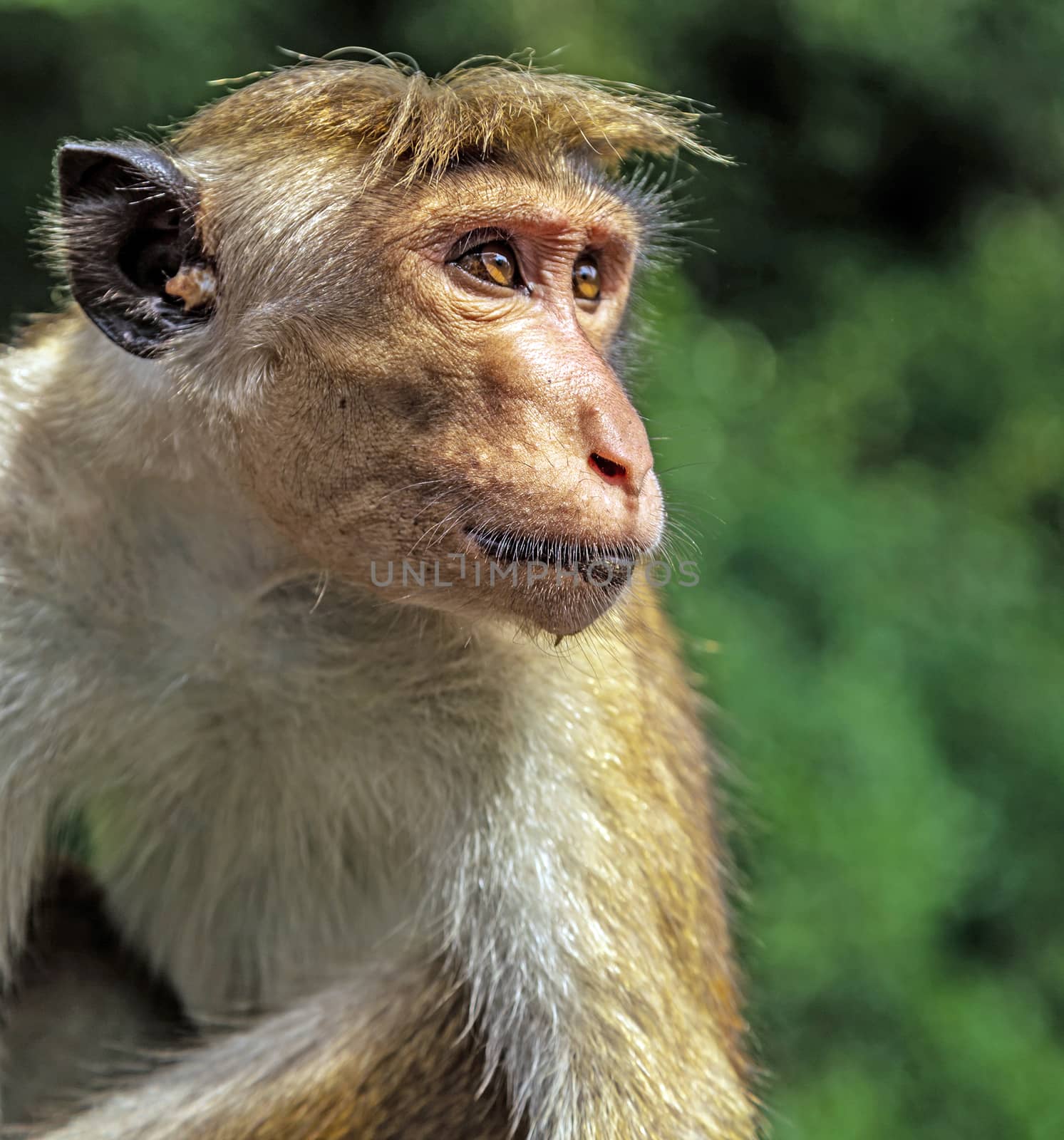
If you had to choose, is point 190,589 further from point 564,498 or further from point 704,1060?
point 704,1060

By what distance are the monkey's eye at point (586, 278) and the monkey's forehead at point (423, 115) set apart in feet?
0.71

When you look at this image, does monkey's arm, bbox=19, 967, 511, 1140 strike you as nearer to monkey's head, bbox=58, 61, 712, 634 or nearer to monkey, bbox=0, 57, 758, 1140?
monkey, bbox=0, 57, 758, 1140

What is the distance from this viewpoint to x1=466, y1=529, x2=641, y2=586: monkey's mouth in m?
2.35

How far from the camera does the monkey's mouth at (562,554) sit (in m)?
2.35

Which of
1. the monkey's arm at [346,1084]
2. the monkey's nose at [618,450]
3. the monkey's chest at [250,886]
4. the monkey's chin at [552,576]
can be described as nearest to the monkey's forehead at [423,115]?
the monkey's nose at [618,450]

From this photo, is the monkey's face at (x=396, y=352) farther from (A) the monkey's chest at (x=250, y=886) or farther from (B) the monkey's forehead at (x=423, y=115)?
(A) the monkey's chest at (x=250, y=886)

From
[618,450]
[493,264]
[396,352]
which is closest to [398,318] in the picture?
[396,352]

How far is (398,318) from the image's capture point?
7.97 feet

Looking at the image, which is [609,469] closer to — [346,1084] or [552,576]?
[552,576]

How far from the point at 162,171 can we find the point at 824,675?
410 centimetres

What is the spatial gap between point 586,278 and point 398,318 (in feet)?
1.81

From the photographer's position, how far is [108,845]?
11.4ft

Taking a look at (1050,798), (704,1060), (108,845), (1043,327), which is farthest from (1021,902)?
(108,845)

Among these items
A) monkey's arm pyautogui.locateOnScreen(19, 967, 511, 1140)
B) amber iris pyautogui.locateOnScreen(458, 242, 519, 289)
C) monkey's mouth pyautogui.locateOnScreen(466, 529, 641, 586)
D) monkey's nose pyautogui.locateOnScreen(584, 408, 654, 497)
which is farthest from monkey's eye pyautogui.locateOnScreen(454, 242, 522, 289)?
monkey's arm pyautogui.locateOnScreen(19, 967, 511, 1140)
